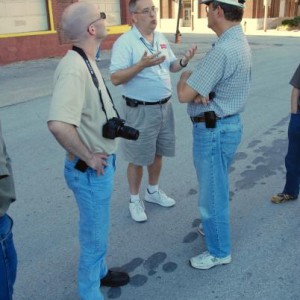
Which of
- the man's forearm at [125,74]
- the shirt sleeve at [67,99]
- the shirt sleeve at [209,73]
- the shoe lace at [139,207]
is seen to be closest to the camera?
the shirt sleeve at [67,99]

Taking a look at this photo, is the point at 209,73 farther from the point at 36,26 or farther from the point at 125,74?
the point at 36,26

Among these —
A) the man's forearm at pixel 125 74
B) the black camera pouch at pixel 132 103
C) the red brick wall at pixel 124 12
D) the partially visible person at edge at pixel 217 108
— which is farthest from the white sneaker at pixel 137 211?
the red brick wall at pixel 124 12

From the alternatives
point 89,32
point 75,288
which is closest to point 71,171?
point 89,32

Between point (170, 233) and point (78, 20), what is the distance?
198 centimetres

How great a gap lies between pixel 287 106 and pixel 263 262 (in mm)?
5019

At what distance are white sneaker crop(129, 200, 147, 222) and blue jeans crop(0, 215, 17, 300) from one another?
1.76 metres

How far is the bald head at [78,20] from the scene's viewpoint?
1.90 metres

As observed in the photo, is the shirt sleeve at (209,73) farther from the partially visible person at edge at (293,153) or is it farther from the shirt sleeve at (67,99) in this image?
the partially visible person at edge at (293,153)

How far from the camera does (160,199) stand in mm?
3748

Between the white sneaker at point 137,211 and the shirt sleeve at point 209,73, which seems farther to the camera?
the white sneaker at point 137,211

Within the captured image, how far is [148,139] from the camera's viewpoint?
11.0 ft

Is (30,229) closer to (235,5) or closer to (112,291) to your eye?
(112,291)

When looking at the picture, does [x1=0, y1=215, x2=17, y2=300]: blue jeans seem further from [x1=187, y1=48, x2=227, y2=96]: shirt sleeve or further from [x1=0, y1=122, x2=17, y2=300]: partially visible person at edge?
[x1=187, y1=48, x2=227, y2=96]: shirt sleeve

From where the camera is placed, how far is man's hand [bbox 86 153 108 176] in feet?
6.60
